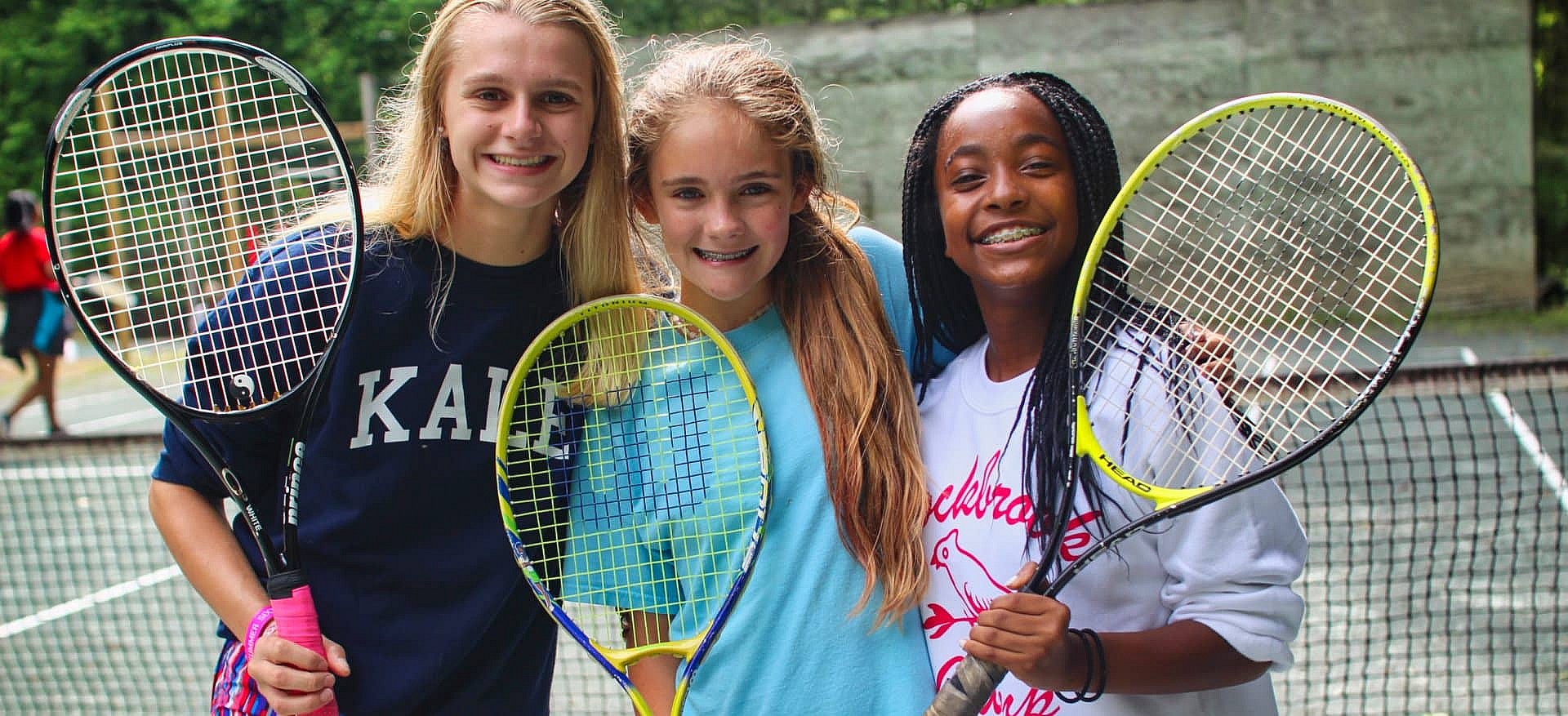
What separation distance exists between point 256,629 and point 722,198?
948mm

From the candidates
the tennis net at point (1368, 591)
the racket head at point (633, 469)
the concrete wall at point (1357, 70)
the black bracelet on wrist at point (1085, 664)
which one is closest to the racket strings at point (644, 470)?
the racket head at point (633, 469)

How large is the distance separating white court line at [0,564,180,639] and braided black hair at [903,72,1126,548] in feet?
16.5

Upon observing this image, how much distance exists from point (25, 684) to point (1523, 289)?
1230 cm

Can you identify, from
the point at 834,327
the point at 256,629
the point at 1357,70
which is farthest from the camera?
the point at 1357,70

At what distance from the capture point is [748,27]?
1334cm

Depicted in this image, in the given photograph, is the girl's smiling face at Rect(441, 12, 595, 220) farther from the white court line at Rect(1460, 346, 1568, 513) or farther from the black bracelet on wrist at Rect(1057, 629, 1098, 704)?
the white court line at Rect(1460, 346, 1568, 513)

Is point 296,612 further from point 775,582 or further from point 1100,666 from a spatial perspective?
point 1100,666

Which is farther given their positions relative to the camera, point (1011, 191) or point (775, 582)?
point (775, 582)

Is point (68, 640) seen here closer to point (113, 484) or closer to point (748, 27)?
point (113, 484)

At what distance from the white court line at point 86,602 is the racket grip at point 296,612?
439 centimetres

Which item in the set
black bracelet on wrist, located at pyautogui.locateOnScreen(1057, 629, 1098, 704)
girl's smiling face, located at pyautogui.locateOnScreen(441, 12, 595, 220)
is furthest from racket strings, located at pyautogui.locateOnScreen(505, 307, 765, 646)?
black bracelet on wrist, located at pyautogui.locateOnScreen(1057, 629, 1098, 704)

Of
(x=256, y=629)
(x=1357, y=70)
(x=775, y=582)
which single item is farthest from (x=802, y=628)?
(x=1357, y=70)

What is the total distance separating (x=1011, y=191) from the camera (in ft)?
5.68

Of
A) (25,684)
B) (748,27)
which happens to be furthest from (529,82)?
(748,27)
